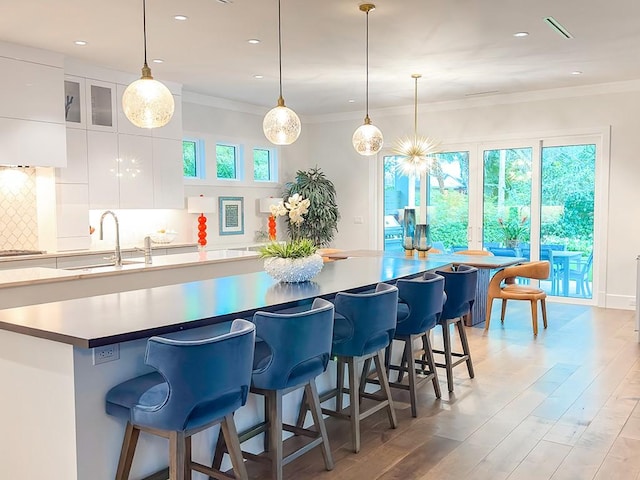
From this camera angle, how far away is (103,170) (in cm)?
641

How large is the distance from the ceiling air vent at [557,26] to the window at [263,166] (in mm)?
5143

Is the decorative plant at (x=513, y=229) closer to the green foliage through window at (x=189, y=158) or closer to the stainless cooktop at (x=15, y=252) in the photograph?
the green foliage through window at (x=189, y=158)

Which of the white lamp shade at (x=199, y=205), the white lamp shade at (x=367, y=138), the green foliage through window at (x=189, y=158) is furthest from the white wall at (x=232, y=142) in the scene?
the white lamp shade at (x=367, y=138)

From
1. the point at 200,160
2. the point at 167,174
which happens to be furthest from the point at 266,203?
the point at 167,174

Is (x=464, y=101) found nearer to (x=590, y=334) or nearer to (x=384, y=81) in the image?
(x=384, y=81)

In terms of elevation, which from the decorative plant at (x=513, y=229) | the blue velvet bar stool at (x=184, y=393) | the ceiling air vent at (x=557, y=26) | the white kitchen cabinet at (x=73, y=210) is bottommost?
the blue velvet bar stool at (x=184, y=393)

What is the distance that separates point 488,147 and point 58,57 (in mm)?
5769

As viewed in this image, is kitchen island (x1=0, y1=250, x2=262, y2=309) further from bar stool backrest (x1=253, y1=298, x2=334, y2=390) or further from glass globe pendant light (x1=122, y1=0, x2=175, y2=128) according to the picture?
bar stool backrest (x1=253, y1=298, x2=334, y2=390)

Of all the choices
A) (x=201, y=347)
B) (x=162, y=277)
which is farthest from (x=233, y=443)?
(x=162, y=277)

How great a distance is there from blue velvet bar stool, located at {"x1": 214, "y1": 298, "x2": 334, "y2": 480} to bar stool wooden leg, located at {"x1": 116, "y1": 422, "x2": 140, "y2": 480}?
0.56 meters

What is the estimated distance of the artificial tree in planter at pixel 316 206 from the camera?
30.7 ft

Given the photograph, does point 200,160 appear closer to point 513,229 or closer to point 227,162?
point 227,162

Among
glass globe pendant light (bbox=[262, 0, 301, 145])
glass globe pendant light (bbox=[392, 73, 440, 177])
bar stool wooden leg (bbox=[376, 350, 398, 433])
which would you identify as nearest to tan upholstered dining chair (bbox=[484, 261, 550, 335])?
glass globe pendant light (bbox=[392, 73, 440, 177])

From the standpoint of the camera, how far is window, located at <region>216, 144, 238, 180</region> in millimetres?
8617
